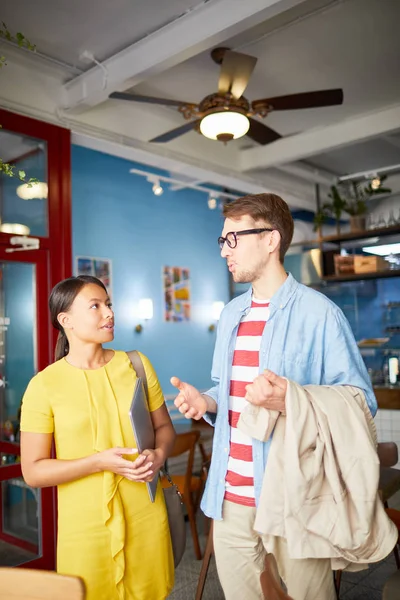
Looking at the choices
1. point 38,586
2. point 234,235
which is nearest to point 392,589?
point 38,586

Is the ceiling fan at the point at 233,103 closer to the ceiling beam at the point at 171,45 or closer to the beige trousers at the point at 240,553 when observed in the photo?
the ceiling beam at the point at 171,45

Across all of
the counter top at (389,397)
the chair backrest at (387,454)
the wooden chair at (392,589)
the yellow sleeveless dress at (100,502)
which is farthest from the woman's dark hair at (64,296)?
the counter top at (389,397)

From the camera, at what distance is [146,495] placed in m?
1.96

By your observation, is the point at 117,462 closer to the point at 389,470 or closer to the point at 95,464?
the point at 95,464

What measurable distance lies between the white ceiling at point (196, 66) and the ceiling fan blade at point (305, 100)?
544mm

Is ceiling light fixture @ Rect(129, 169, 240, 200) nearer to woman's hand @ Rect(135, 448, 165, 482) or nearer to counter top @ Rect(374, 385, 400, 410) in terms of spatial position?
counter top @ Rect(374, 385, 400, 410)

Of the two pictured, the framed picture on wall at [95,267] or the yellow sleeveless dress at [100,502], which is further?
the framed picture on wall at [95,267]

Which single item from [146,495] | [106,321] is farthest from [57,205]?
[146,495]

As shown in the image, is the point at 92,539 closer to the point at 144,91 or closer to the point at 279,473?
the point at 279,473

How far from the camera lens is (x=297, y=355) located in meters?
1.83

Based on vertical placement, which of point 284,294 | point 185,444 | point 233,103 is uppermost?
point 233,103

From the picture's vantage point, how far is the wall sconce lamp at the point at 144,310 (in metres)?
6.17

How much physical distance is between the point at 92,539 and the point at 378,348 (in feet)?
17.7

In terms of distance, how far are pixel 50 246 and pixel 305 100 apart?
87.3 inches
